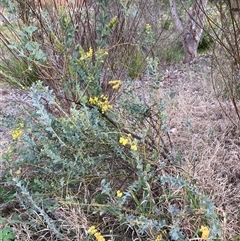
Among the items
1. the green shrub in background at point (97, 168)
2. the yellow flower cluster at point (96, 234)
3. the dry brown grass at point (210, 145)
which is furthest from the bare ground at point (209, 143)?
the yellow flower cluster at point (96, 234)

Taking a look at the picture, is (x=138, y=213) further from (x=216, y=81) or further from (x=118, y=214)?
(x=216, y=81)

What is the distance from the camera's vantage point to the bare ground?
235 centimetres

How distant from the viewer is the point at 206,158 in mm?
2701

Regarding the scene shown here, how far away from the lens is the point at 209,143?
2.97 metres

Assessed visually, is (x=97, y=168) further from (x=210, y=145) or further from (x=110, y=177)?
(x=210, y=145)

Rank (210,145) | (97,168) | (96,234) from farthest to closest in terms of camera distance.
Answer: (210,145), (97,168), (96,234)

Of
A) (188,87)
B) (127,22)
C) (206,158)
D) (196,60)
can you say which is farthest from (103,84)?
(196,60)

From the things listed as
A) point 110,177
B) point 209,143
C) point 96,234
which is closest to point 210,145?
point 209,143

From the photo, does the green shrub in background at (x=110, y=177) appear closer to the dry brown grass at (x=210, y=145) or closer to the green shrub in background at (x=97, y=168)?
the green shrub in background at (x=97, y=168)

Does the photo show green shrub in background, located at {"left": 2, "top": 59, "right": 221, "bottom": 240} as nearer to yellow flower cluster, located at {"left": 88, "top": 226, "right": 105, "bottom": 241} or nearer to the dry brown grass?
yellow flower cluster, located at {"left": 88, "top": 226, "right": 105, "bottom": 241}

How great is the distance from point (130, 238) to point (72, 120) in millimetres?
747

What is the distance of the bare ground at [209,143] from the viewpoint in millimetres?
2350

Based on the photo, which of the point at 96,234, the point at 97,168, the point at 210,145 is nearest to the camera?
the point at 96,234

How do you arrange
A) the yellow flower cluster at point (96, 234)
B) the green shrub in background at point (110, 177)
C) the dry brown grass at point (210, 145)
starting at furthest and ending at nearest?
1. the dry brown grass at point (210, 145)
2. the green shrub in background at point (110, 177)
3. the yellow flower cluster at point (96, 234)
